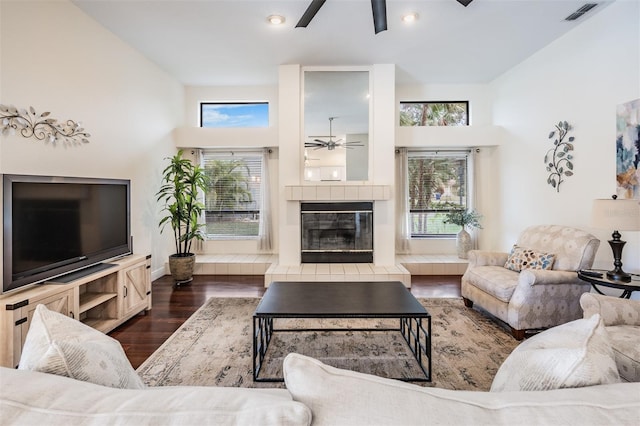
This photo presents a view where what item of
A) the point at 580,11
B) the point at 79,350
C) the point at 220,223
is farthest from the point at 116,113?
the point at 580,11

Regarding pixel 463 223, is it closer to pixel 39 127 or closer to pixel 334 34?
pixel 334 34

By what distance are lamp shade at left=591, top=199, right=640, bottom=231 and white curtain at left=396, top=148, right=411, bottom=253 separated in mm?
3107

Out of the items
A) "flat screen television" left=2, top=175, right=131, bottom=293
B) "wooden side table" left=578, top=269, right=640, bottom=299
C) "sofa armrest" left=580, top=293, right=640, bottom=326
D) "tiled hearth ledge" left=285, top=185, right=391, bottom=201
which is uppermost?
"tiled hearth ledge" left=285, top=185, right=391, bottom=201

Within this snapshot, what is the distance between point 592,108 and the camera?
3.35 m

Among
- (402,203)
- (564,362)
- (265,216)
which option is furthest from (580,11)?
(265,216)

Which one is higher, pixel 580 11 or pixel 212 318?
pixel 580 11

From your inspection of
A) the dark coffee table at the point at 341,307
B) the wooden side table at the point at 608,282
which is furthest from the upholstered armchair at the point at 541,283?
the dark coffee table at the point at 341,307

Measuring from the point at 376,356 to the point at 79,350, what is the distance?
6.87ft

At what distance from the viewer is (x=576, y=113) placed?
3.55 meters

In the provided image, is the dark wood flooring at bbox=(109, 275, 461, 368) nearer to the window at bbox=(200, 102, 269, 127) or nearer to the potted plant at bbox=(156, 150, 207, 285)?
the potted plant at bbox=(156, 150, 207, 285)

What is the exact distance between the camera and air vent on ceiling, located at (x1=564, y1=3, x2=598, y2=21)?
3.10m

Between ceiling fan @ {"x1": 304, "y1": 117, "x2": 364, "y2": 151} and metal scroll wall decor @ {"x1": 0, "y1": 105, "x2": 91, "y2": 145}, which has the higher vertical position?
ceiling fan @ {"x1": 304, "y1": 117, "x2": 364, "y2": 151}

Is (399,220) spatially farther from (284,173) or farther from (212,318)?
(212,318)

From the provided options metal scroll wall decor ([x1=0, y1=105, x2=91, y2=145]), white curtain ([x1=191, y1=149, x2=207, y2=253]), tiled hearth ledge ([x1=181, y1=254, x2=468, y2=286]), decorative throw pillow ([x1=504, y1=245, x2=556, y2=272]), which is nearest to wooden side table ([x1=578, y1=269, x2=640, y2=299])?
decorative throw pillow ([x1=504, y1=245, x2=556, y2=272])
